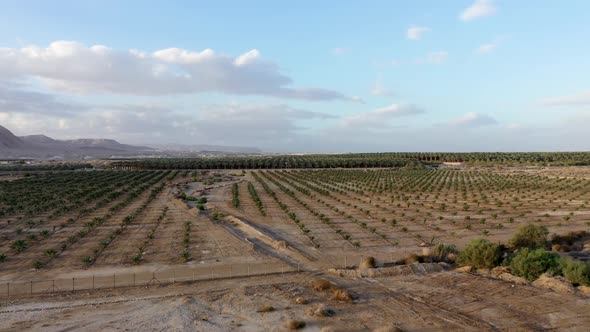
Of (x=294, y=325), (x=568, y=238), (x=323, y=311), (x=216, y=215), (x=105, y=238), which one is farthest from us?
(x=216, y=215)

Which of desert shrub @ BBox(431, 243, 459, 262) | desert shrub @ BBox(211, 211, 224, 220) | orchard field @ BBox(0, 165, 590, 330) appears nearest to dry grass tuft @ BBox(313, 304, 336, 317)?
orchard field @ BBox(0, 165, 590, 330)

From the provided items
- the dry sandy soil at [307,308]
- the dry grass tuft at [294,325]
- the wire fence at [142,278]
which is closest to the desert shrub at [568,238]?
the dry sandy soil at [307,308]

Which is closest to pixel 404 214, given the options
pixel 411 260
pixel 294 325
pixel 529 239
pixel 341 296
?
pixel 529 239

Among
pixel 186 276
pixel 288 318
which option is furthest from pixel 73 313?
pixel 288 318

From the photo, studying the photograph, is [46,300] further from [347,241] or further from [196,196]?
[196,196]

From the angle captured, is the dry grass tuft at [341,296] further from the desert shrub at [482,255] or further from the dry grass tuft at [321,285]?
the desert shrub at [482,255]

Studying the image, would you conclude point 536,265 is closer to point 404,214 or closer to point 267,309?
point 267,309
